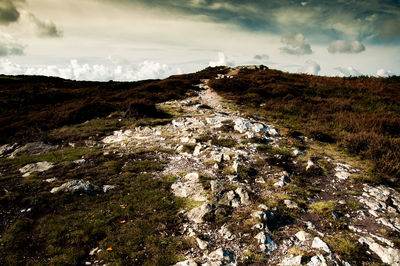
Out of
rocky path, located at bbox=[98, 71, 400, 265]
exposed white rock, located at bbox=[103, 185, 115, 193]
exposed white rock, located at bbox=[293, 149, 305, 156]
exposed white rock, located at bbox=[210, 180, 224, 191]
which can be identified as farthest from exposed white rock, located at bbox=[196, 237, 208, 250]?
exposed white rock, located at bbox=[293, 149, 305, 156]

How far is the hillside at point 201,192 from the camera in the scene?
5.79 metres

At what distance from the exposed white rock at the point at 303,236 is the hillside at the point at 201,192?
3cm

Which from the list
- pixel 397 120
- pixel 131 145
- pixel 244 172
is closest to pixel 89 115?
pixel 131 145

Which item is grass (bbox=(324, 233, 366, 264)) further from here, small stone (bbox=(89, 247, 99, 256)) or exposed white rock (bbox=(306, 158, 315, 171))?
small stone (bbox=(89, 247, 99, 256))

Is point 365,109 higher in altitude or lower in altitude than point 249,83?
lower

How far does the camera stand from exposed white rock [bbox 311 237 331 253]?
550 cm

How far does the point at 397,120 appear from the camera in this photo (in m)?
16.0

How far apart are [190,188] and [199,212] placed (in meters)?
1.64

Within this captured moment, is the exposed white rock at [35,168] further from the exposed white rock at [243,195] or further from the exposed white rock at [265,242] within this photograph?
the exposed white rock at [265,242]

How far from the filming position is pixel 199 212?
7258mm

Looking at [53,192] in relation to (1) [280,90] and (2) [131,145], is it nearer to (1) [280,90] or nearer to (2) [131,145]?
(2) [131,145]

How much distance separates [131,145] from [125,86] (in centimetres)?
2954

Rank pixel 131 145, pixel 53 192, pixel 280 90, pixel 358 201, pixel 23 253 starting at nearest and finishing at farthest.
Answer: pixel 23 253, pixel 358 201, pixel 53 192, pixel 131 145, pixel 280 90

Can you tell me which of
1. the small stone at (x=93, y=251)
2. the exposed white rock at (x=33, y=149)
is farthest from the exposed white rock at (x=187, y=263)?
the exposed white rock at (x=33, y=149)
